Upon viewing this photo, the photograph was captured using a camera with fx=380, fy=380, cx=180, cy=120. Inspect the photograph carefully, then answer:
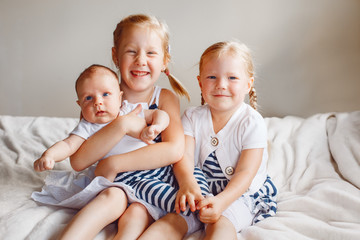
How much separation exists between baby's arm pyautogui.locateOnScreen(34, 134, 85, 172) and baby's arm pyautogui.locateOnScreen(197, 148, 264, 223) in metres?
0.42

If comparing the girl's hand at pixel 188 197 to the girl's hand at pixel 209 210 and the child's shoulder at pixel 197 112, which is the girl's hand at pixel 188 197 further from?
the child's shoulder at pixel 197 112

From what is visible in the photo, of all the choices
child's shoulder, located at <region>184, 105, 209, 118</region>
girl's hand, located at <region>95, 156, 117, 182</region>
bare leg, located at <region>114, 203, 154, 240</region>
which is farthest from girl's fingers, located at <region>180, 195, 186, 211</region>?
child's shoulder, located at <region>184, 105, 209, 118</region>

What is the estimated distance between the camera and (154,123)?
1179 millimetres

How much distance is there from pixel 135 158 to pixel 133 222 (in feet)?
0.64

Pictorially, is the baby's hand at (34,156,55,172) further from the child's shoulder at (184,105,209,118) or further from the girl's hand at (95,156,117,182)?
the child's shoulder at (184,105,209,118)

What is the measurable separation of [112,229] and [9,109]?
1.92 metres

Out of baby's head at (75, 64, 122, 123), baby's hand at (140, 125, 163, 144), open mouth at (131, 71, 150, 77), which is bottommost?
baby's hand at (140, 125, 163, 144)

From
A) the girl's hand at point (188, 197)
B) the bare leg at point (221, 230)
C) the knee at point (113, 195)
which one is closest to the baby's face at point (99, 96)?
the knee at point (113, 195)

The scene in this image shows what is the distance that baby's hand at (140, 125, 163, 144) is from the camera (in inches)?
43.6

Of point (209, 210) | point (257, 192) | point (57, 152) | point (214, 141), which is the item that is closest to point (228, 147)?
point (214, 141)

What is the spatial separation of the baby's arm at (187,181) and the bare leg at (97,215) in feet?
0.53

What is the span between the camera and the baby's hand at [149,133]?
111cm

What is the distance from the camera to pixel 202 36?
2.31 m

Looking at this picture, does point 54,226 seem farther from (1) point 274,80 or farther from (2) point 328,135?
(1) point 274,80
